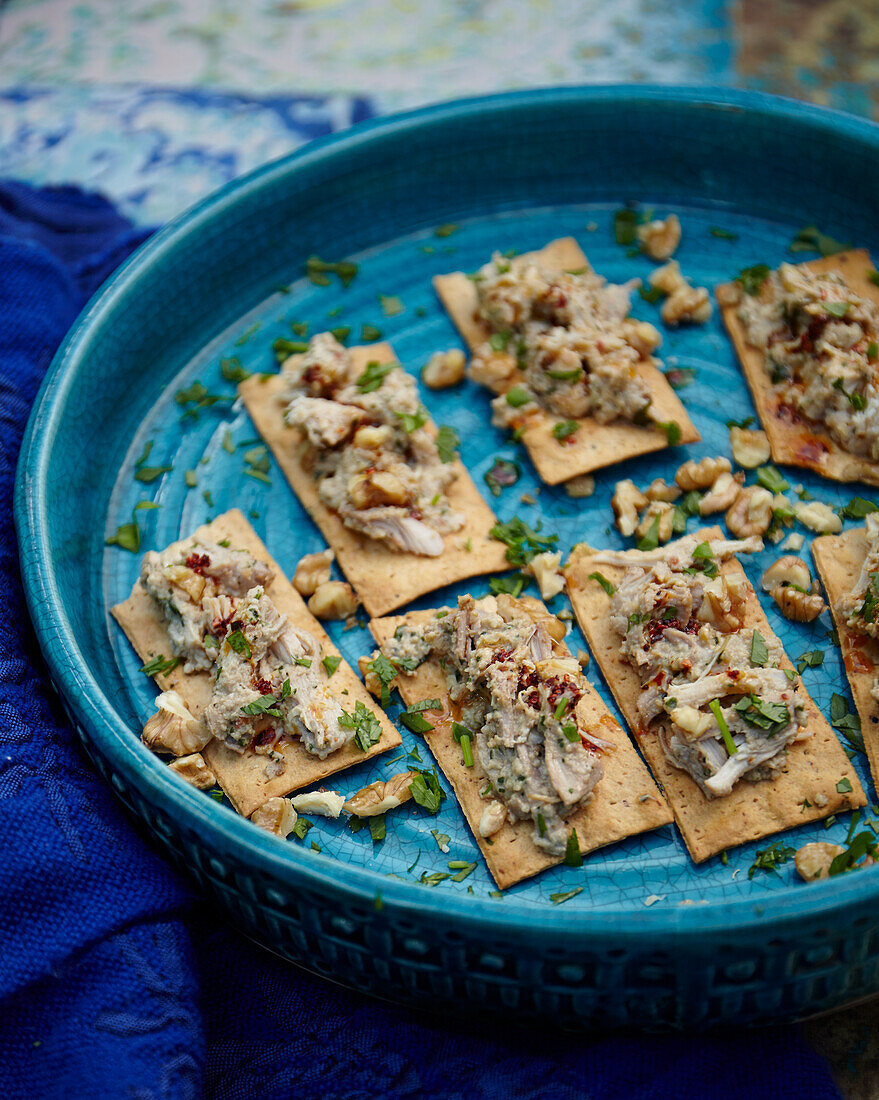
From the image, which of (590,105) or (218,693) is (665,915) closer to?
(218,693)

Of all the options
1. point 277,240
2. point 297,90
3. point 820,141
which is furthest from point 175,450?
point 820,141

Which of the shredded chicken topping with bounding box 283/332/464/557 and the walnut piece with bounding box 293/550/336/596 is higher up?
the shredded chicken topping with bounding box 283/332/464/557

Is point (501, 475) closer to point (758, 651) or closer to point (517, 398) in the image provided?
point (517, 398)

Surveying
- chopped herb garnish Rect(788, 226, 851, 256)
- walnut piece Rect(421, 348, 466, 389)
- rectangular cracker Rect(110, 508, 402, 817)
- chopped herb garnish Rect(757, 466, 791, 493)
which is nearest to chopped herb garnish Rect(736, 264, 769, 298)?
chopped herb garnish Rect(788, 226, 851, 256)

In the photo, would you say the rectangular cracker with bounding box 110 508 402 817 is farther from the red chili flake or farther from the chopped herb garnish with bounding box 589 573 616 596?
the chopped herb garnish with bounding box 589 573 616 596

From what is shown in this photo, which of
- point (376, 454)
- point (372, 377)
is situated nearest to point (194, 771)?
point (376, 454)

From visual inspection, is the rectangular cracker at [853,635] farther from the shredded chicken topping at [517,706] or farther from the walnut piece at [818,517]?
the shredded chicken topping at [517,706]

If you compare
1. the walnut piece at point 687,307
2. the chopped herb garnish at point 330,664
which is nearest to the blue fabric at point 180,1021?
the chopped herb garnish at point 330,664

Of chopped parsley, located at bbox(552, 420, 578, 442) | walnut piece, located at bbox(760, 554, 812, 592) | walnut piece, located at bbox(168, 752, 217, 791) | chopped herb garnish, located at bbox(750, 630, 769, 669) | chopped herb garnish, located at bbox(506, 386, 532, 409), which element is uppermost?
chopped herb garnish, located at bbox(506, 386, 532, 409)
